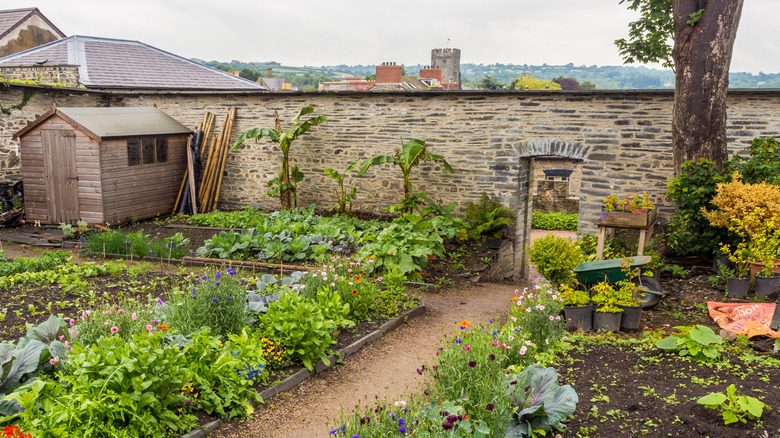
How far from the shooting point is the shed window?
13641mm

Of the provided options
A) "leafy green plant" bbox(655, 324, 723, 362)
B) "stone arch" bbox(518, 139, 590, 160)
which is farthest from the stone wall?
"leafy green plant" bbox(655, 324, 723, 362)

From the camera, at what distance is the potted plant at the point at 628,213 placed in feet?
27.7


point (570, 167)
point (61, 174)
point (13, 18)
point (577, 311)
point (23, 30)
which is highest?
point (13, 18)

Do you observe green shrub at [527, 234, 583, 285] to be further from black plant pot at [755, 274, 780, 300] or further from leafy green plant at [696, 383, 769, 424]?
leafy green plant at [696, 383, 769, 424]

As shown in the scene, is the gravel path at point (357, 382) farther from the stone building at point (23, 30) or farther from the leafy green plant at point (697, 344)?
the stone building at point (23, 30)

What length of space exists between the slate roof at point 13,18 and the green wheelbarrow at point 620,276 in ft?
81.2

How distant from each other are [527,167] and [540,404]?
364 inches

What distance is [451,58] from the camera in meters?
56.6

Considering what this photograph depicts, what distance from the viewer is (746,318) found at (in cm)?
582

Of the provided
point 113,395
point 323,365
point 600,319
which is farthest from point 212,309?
point 600,319

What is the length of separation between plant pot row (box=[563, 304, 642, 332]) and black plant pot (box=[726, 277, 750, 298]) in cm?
145

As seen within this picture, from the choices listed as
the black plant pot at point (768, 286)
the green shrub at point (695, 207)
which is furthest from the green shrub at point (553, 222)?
the black plant pot at point (768, 286)

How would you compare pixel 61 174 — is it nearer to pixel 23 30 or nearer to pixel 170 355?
pixel 170 355

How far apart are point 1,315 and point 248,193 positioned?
8.96m
